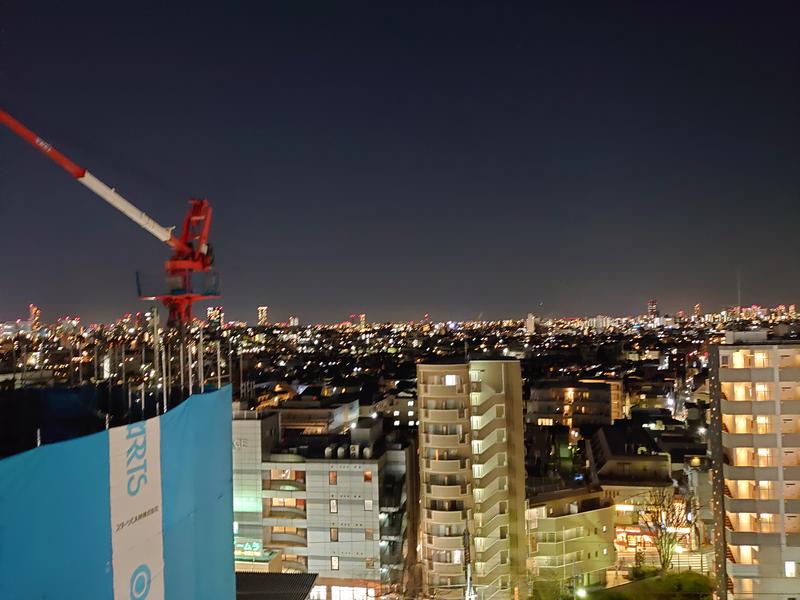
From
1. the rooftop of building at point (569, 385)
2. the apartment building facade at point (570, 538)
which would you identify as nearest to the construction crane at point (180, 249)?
the apartment building facade at point (570, 538)

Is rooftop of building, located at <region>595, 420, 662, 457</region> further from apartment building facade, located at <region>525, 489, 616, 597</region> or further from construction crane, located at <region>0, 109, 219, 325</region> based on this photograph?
construction crane, located at <region>0, 109, 219, 325</region>

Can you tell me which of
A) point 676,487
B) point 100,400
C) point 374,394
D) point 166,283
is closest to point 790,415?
point 676,487

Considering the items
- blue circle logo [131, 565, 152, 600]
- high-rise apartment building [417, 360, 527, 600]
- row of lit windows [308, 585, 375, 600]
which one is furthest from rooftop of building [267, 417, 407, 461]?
blue circle logo [131, 565, 152, 600]

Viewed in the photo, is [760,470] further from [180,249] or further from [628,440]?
[180,249]

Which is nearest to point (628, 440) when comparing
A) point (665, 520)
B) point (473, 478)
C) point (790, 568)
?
point (665, 520)

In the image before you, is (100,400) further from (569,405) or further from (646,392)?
(646,392)

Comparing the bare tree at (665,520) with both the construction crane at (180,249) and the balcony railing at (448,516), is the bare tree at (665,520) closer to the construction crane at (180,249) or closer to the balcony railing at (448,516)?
the balcony railing at (448,516)
